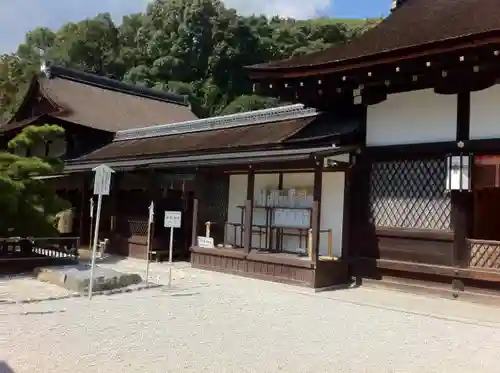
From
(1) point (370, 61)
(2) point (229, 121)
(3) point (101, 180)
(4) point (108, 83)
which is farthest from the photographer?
(4) point (108, 83)

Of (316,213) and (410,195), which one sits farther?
(316,213)

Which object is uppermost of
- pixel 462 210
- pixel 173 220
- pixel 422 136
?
pixel 422 136

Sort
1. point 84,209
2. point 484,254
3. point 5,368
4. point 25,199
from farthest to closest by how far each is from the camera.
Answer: point 84,209, point 25,199, point 484,254, point 5,368

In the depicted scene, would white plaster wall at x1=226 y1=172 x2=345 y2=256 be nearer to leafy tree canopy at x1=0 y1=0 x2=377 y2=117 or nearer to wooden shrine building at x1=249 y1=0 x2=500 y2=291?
wooden shrine building at x1=249 y1=0 x2=500 y2=291

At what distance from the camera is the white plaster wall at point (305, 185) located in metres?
10.6

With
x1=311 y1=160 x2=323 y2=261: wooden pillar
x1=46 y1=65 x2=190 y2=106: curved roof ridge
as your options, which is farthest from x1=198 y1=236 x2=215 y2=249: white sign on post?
x1=46 y1=65 x2=190 y2=106: curved roof ridge

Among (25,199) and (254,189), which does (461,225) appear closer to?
(254,189)

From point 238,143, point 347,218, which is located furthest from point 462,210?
point 238,143

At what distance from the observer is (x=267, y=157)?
10.2 m

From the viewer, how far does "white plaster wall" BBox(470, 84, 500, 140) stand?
332 inches

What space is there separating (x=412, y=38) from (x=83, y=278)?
22.5 ft

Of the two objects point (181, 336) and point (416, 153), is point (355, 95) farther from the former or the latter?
point (181, 336)

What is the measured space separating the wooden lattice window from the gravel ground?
1407mm

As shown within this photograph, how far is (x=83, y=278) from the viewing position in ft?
28.6
